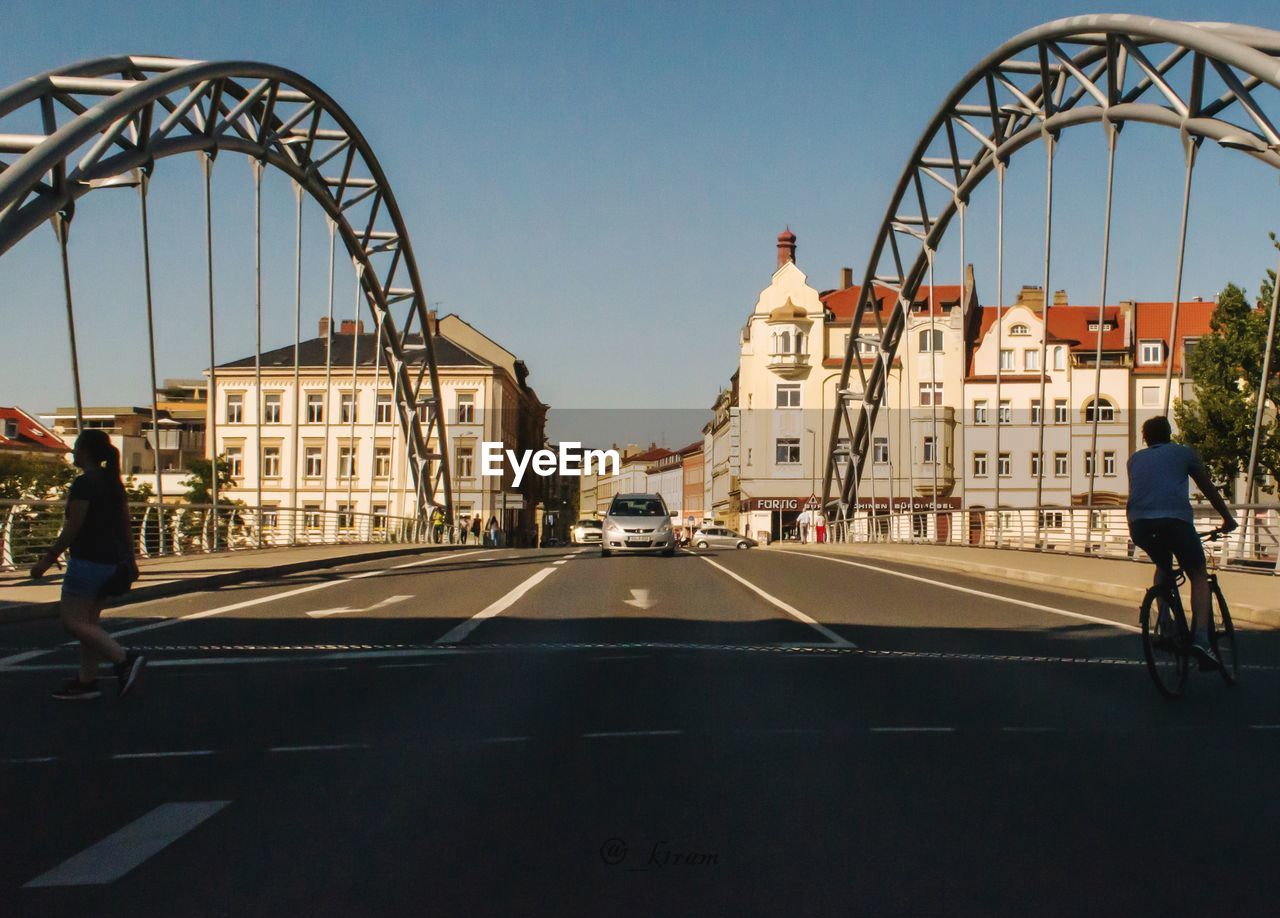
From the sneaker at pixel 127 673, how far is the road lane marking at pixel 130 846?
3377mm

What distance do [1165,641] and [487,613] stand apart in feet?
26.8

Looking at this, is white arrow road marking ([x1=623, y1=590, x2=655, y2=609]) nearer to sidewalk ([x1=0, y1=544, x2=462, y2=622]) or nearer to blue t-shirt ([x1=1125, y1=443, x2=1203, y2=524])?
sidewalk ([x1=0, y1=544, x2=462, y2=622])

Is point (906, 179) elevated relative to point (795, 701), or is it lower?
elevated

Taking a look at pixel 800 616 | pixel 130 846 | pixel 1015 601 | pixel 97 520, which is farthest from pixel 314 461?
pixel 130 846

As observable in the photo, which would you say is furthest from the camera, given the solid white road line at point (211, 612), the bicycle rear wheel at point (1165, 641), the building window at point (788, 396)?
the building window at point (788, 396)

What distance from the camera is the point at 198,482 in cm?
8394

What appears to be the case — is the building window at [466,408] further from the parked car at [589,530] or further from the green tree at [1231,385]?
the green tree at [1231,385]

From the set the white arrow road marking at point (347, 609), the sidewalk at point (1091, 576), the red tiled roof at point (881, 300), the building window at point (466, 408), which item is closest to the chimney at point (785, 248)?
the red tiled roof at point (881, 300)

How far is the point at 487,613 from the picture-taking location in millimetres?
15359

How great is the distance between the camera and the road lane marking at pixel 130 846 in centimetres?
453

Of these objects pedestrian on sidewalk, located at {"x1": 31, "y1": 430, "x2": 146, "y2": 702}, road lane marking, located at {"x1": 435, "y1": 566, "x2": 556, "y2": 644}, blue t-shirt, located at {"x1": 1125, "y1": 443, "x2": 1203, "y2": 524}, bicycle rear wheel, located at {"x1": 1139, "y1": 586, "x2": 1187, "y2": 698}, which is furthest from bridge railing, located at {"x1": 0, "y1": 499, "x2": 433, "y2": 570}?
bicycle rear wheel, located at {"x1": 1139, "y1": 586, "x2": 1187, "y2": 698}

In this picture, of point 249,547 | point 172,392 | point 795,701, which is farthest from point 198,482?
point 795,701

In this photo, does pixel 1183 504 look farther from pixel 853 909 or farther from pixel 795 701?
pixel 853 909

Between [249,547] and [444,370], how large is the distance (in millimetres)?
52033
